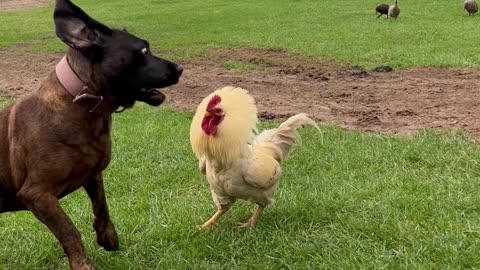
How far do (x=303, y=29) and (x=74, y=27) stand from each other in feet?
49.4

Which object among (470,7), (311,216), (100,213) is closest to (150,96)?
(100,213)

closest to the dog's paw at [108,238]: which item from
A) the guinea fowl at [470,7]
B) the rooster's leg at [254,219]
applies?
the rooster's leg at [254,219]

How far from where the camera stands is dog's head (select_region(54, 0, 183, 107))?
11.3 ft

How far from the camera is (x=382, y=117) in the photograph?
8055 mm

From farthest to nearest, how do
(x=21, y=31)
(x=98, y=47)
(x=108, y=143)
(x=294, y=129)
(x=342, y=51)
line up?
(x=21, y=31)
(x=342, y=51)
(x=294, y=129)
(x=108, y=143)
(x=98, y=47)

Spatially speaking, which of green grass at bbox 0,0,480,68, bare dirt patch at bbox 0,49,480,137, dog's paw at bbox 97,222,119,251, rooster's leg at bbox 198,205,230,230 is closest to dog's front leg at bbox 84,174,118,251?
dog's paw at bbox 97,222,119,251

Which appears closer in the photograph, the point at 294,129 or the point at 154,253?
the point at 154,253

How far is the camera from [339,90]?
9906mm

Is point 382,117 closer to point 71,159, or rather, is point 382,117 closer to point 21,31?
point 71,159

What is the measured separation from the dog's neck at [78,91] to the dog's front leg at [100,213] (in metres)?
0.66

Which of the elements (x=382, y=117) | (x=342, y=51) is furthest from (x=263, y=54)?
(x=382, y=117)

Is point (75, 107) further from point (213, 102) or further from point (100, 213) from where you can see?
point (213, 102)

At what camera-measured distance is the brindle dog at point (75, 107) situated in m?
3.51

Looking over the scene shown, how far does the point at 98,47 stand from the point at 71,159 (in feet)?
2.00
